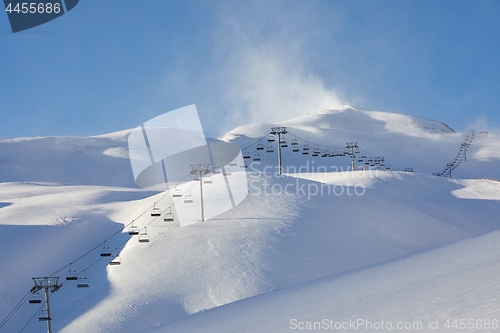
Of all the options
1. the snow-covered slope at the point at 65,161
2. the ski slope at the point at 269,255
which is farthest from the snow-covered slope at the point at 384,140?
the ski slope at the point at 269,255

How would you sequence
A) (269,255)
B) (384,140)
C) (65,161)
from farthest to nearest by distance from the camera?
(384,140) < (65,161) < (269,255)

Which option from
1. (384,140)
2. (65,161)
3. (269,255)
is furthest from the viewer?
(384,140)

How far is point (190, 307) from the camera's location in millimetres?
21422

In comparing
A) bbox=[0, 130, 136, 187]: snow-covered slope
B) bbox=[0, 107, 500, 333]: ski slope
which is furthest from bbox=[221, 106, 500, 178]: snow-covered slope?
bbox=[0, 107, 500, 333]: ski slope

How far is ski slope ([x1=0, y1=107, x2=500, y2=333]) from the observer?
8.79m

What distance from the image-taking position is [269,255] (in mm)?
26500

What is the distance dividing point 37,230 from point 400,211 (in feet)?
86.3

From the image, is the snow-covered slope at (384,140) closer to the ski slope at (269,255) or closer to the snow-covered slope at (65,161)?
the snow-covered slope at (65,161)

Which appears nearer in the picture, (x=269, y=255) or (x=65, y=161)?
(x=269, y=255)

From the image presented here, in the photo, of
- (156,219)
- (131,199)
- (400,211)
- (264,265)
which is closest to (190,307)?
(264,265)

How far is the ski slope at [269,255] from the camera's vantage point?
879 centimetres

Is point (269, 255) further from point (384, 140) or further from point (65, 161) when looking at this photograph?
point (384, 140)

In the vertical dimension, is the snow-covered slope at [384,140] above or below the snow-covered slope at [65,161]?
below

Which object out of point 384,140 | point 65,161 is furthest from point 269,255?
point 384,140
